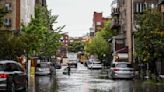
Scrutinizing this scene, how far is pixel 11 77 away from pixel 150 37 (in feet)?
91.0

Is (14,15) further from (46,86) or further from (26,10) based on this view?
(46,86)

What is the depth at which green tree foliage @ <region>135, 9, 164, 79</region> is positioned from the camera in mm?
54438

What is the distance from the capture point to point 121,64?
181 ft

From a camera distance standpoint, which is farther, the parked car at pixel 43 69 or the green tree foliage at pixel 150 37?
→ the parked car at pixel 43 69

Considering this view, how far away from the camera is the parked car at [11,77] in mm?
28938

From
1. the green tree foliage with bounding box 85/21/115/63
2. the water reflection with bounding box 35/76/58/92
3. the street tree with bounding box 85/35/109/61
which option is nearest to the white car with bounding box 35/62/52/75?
the water reflection with bounding box 35/76/58/92

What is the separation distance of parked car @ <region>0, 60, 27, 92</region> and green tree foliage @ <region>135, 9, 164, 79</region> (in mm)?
24439

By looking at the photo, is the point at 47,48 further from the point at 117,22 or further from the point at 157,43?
the point at 157,43

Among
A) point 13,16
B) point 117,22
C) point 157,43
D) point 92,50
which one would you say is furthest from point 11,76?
→ point 92,50

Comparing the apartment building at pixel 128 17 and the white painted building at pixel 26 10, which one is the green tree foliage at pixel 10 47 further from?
the white painted building at pixel 26 10

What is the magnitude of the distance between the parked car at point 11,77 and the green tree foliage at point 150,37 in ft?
80.2

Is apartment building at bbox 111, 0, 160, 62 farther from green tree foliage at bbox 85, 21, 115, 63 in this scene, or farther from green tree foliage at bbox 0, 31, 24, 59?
green tree foliage at bbox 0, 31, 24, 59

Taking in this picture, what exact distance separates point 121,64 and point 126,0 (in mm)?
55181

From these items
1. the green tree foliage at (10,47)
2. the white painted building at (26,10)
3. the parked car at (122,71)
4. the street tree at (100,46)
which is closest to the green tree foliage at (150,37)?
the parked car at (122,71)
